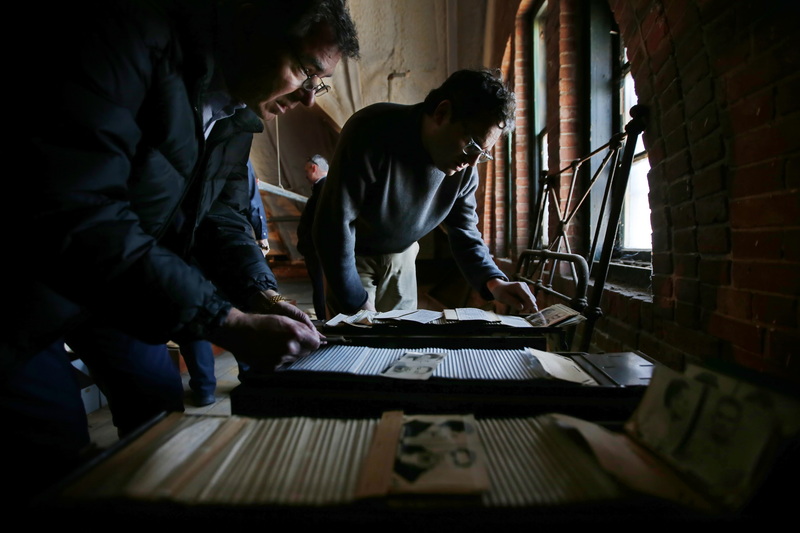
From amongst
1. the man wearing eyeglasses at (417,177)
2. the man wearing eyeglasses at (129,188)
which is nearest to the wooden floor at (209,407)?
the man wearing eyeglasses at (129,188)

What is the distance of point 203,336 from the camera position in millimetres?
699

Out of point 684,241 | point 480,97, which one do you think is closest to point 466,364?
point 684,241

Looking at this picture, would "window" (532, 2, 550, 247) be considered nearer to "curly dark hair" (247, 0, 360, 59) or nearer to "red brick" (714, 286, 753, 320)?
"red brick" (714, 286, 753, 320)

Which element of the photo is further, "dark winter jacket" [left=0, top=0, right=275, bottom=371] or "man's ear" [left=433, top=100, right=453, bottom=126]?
"man's ear" [left=433, top=100, right=453, bottom=126]

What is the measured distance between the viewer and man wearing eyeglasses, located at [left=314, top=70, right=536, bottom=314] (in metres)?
1.54

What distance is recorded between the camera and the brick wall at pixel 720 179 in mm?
866

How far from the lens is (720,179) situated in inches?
42.2

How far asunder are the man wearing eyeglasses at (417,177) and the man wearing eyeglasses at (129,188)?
51 cm

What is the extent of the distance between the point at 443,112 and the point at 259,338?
1203mm

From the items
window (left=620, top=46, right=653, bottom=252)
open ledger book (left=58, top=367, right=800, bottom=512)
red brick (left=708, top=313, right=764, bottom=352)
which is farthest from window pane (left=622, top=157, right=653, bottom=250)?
open ledger book (left=58, top=367, right=800, bottom=512)

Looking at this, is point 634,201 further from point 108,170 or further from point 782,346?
point 108,170

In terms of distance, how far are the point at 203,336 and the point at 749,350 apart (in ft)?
4.00

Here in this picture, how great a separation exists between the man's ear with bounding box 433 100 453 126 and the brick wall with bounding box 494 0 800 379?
0.70 m

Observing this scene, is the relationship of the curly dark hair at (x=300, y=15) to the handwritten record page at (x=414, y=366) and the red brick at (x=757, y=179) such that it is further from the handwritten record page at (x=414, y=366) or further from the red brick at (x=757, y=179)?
the red brick at (x=757, y=179)
